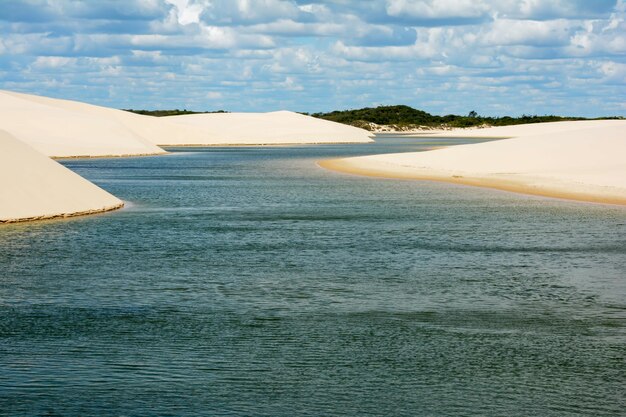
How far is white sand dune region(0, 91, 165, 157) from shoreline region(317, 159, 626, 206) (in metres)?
33.0

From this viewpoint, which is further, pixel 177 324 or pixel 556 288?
pixel 556 288

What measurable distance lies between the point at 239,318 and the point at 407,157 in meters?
62.9

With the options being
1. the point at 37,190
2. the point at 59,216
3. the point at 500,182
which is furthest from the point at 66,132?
the point at 59,216

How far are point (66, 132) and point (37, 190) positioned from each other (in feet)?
238

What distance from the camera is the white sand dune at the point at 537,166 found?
4803cm

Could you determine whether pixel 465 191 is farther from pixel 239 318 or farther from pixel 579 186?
pixel 239 318

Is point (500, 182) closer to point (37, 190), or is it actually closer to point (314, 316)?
point (37, 190)

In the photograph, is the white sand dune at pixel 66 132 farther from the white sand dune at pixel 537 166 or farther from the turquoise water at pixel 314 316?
the turquoise water at pixel 314 316

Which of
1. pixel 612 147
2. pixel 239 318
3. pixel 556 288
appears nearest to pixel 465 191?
pixel 612 147

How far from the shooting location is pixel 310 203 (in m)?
41.5

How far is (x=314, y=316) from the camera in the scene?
17.3m

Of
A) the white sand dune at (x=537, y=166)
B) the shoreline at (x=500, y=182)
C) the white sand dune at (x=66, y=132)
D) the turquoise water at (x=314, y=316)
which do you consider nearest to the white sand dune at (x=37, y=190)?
the turquoise water at (x=314, y=316)

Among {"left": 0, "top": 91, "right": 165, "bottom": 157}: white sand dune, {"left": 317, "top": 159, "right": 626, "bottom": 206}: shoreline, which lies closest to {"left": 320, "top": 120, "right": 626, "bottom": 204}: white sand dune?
{"left": 317, "top": 159, "right": 626, "bottom": 206}: shoreline

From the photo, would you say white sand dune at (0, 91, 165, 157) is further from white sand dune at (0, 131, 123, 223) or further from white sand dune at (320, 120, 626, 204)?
white sand dune at (0, 131, 123, 223)
